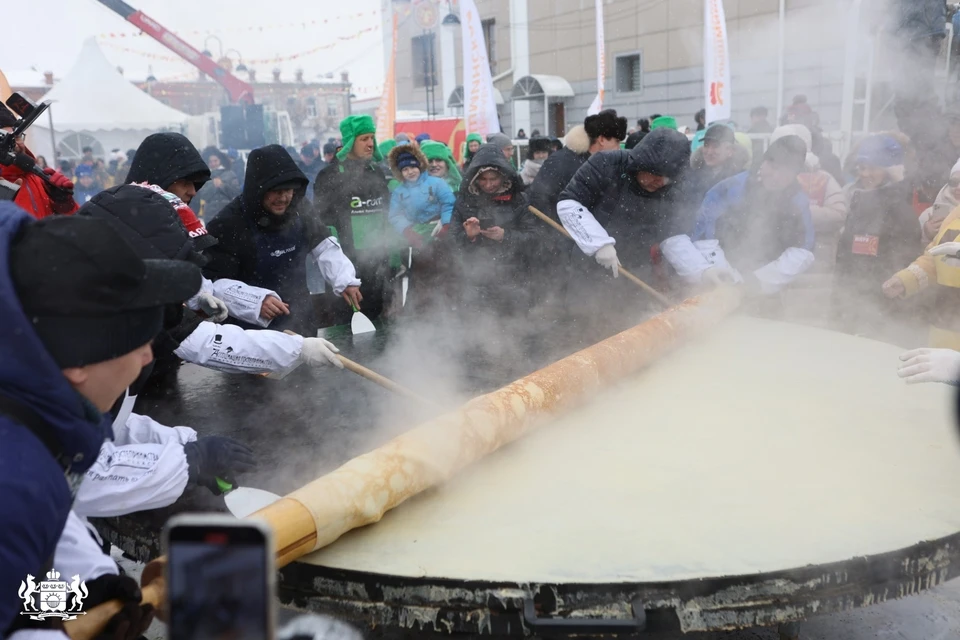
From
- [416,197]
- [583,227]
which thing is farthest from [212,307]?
[416,197]

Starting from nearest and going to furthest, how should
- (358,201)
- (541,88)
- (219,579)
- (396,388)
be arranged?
(219,579) < (396,388) < (358,201) < (541,88)

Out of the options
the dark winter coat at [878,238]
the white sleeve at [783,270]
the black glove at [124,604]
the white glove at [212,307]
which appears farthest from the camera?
the dark winter coat at [878,238]

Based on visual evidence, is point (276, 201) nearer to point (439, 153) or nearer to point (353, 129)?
point (353, 129)

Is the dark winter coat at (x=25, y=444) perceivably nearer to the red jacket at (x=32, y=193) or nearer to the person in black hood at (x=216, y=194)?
the red jacket at (x=32, y=193)

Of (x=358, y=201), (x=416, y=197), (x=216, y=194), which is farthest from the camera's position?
(x=216, y=194)

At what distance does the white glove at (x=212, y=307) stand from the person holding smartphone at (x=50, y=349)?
1.80m

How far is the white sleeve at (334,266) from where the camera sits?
3.94 m

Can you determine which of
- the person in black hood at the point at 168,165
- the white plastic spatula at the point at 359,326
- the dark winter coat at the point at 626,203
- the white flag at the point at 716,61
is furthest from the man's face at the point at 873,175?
the white flag at the point at 716,61

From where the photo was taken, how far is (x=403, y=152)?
645cm

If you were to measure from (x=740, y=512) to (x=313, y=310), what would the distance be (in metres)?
2.76

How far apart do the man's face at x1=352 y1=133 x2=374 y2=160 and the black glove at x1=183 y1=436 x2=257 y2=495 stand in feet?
13.9

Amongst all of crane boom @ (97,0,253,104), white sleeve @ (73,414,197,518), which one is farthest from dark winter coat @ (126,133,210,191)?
crane boom @ (97,0,253,104)

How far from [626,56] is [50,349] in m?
19.8

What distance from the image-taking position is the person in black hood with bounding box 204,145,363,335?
342 cm
